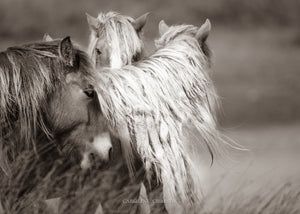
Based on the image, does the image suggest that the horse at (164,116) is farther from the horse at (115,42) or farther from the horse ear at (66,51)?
the horse at (115,42)

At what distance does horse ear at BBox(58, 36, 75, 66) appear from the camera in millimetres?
5062

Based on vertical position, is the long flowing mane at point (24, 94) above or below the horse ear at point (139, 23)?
below

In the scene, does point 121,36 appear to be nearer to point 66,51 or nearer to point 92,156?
point 66,51

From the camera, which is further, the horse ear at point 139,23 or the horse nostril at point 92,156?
the horse ear at point 139,23

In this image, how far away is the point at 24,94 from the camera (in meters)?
4.88

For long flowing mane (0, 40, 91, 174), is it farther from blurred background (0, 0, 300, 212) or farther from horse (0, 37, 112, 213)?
blurred background (0, 0, 300, 212)

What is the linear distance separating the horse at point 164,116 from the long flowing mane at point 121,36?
34.1 inches

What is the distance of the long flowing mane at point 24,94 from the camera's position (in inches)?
190

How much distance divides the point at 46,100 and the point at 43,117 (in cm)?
12

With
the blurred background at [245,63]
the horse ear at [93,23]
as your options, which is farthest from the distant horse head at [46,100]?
the blurred background at [245,63]

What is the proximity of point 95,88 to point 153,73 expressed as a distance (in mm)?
836

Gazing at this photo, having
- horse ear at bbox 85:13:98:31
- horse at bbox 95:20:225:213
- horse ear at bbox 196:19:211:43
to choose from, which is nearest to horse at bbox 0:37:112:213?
horse at bbox 95:20:225:213

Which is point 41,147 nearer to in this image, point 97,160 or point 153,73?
point 97,160

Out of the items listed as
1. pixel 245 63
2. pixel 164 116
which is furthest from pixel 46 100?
pixel 245 63
